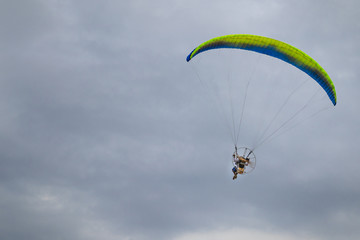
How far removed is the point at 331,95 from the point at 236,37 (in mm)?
11106

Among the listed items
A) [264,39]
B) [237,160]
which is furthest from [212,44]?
[237,160]

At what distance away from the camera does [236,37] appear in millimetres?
40219

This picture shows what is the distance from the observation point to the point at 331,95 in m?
41.9

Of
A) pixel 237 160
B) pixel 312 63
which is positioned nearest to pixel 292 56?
pixel 312 63

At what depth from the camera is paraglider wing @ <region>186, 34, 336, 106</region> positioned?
132 ft

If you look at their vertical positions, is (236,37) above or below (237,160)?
above

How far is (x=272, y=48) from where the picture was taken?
40781 millimetres

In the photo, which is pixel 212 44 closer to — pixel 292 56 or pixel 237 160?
pixel 292 56

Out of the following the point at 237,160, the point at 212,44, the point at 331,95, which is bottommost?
the point at 237,160

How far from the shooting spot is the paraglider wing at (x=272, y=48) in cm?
4025

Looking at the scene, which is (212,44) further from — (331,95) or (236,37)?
(331,95)

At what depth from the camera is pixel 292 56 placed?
4062 centimetres

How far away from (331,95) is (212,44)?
12.8 metres

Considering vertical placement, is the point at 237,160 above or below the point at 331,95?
below
